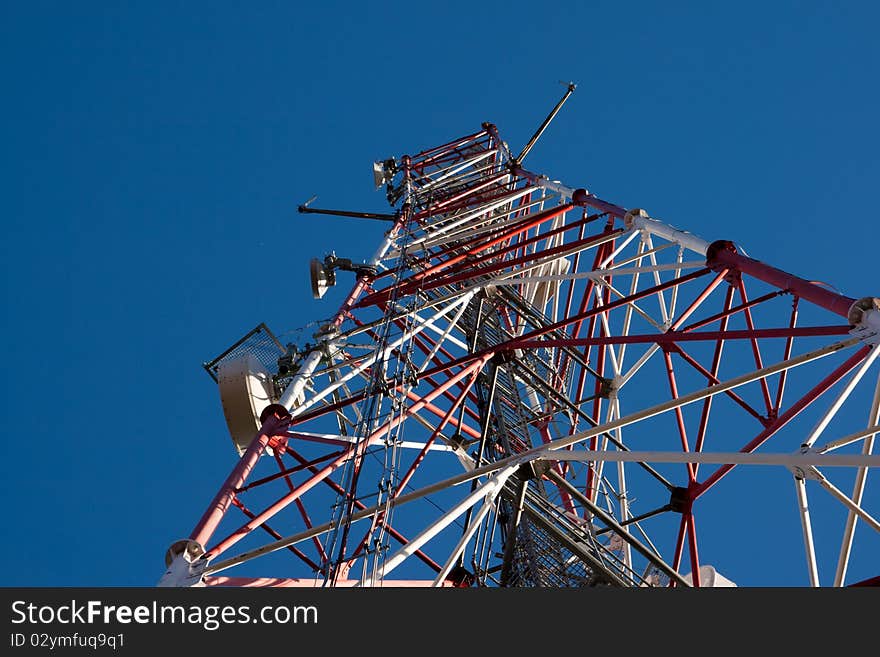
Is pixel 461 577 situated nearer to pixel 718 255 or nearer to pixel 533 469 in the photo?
pixel 533 469

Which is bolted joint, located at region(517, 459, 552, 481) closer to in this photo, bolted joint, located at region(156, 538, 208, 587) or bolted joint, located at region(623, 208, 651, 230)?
bolted joint, located at region(156, 538, 208, 587)

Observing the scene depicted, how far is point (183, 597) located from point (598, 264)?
11.3 m

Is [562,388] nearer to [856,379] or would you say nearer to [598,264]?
[598,264]

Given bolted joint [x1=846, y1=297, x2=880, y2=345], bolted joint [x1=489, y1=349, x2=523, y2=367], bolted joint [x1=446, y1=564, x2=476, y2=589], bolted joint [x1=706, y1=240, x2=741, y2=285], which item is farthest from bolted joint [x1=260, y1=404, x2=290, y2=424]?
bolted joint [x1=846, y1=297, x2=880, y2=345]

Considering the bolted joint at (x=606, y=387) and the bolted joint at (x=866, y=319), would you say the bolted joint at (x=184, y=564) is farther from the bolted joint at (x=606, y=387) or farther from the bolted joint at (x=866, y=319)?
the bolted joint at (x=606, y=387)

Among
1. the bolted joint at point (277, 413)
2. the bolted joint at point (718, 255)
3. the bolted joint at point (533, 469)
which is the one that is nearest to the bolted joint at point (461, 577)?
the bolted joint at point (533, 469)

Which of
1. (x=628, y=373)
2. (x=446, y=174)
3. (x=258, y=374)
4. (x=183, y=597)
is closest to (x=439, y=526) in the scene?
(x=183, y=597)

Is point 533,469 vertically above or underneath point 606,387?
underneath

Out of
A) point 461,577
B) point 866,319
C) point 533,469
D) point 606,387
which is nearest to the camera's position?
point 866,319

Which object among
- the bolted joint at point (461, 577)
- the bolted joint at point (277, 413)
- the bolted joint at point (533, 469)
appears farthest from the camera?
the bolted joint at point (277, 413)

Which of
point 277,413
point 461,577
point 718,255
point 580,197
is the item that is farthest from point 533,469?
point 580,197

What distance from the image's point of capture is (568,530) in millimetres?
10336

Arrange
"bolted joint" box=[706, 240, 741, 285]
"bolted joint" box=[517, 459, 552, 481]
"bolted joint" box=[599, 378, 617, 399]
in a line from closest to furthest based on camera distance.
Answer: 1. "bolted joint" box=[517, 459, 552, 481]
2. "bolted joint" box=[706, 240, 741, 285]
3. "bolted joint" box=[599, 378, 617, 399]

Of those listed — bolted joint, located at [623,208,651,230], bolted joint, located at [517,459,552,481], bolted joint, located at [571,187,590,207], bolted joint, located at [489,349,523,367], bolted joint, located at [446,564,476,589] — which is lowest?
bolted joint, located at [446,564,476,589]
